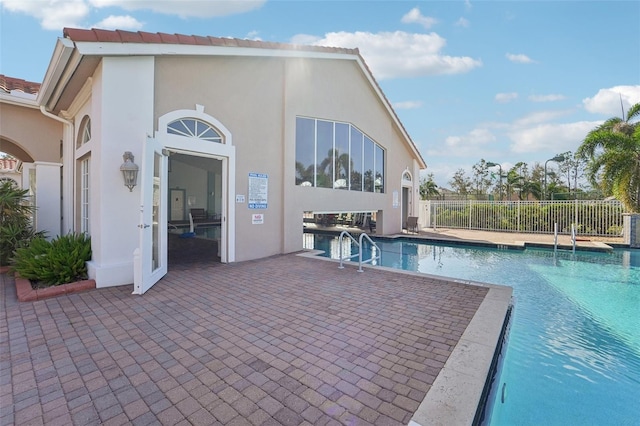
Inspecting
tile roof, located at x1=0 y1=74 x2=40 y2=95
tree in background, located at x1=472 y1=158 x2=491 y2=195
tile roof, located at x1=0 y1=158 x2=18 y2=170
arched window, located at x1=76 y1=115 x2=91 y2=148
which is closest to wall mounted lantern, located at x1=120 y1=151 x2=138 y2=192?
arched window, located at x1=76 y1=115 x2=91 y2=148

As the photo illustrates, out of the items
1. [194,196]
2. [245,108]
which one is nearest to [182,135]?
[245,108]

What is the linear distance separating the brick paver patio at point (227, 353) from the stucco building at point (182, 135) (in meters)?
1.28

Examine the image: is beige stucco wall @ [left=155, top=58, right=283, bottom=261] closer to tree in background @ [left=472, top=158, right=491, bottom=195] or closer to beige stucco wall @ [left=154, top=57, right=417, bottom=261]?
beige stucco wall @ [left=154, top=57, right=417, bottom=261]

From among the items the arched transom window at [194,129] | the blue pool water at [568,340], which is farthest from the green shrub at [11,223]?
the blue pool water at [568,340]

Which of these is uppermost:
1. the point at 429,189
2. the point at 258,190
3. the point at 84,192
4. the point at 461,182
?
the point at 461,182

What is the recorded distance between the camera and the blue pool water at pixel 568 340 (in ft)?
10.3

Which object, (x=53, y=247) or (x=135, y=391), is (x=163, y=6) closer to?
(x=53, y=247)

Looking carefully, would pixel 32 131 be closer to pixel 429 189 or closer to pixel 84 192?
pixel 84 192

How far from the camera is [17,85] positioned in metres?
8.64

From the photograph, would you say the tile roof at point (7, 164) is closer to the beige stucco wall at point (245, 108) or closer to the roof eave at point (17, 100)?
the roof eave at point (17, 100)

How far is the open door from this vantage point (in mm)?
5113

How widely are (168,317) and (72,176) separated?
6811 millimetres

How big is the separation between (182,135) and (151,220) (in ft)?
7.16

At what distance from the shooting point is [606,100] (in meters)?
18.6
